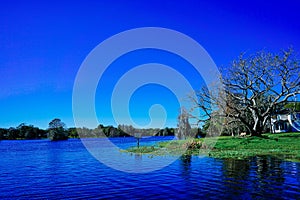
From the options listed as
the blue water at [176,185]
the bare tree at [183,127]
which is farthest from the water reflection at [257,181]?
the bare tree at [183,127]

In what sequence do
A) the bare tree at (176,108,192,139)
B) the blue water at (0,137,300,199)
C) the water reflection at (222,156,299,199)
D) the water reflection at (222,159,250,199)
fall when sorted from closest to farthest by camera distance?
the water reflection at (222,156,299,199)
the water reflection at (222,159,250,199)
the blue water at (0,137,300,199)
the bare tree at (176,108,192,139)

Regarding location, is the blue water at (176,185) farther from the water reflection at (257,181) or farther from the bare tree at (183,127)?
the bare tree at (183,127)

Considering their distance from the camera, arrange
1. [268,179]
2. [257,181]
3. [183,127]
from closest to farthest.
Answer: [257,181], [268,179], [183,127]

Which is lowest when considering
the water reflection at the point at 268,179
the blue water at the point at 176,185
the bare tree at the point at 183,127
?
the blue water at the point at 176,185

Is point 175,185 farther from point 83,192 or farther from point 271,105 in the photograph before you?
point 271,105

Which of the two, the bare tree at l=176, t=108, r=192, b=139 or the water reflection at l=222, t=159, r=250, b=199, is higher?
the bare tree at l=176, t=108, r=192, b=139

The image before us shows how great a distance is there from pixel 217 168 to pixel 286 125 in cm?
6536

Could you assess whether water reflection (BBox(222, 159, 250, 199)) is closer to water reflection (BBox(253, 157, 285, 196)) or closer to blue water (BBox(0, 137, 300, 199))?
blue water (BBox(0, 137, 300, 199))

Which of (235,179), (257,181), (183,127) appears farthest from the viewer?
(183,127)

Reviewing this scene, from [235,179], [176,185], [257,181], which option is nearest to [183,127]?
[235,179]

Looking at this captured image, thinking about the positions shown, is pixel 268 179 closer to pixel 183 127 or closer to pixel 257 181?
pixel 257 181

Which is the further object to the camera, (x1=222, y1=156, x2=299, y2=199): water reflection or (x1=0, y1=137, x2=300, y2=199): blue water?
(x1=0, y1=137, x2=300, y2=199): blue water

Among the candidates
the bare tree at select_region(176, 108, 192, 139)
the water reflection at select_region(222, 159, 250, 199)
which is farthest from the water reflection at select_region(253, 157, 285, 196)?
the bare tree at select_region(176, 108, 192, 139)

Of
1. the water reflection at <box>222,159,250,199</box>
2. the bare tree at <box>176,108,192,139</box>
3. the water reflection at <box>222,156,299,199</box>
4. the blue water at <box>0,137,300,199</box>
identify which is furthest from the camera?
the bare tree at <box>176,108,192,139</box>
